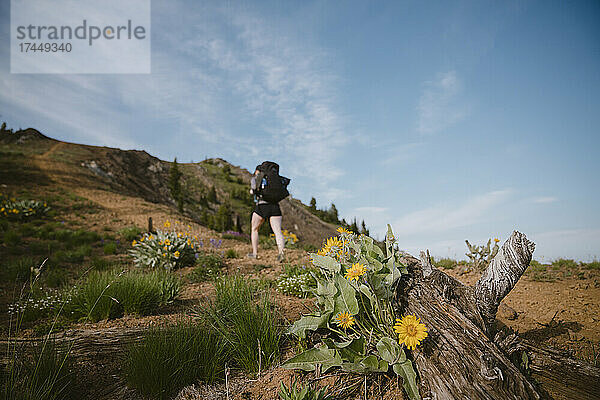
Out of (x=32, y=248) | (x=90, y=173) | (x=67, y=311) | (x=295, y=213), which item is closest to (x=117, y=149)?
(x=90, y=173)

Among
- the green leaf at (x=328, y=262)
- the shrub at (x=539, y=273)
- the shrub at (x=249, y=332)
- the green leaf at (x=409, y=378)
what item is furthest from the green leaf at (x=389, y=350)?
the shrub at (x=539, y=273)

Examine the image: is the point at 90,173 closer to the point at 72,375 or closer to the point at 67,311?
the point at 67,311

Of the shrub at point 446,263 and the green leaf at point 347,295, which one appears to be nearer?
the green leaf at point 347,295

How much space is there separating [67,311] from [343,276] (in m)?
3.65

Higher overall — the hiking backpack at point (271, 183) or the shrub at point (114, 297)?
the hiking backpack at point (271, 183)

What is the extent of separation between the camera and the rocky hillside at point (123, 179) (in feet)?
59.9

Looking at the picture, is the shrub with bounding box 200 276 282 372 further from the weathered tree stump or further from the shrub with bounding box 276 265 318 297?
the shrub with bounding box 276 265 318 297

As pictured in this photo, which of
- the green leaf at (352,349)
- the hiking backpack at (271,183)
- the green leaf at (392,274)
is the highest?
the hiking backpack at (271,183)

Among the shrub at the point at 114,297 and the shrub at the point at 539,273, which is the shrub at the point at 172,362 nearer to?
the shrub at the point at 114,297

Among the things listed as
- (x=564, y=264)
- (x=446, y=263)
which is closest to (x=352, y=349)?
(x=446, y=263)

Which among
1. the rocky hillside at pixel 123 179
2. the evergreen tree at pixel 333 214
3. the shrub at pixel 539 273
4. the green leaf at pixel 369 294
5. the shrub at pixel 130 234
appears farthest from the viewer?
the evergreen tree at pixel 333 214

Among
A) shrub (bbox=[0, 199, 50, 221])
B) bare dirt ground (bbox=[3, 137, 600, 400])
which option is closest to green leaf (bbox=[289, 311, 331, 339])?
bare dirt ground (bbox=[3, 137, 600, 400])

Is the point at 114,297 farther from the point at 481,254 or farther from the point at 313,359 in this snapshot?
the point at 481,254

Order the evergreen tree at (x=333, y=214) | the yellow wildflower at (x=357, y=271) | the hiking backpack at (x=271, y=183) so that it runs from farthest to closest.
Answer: the evergreen tree at (x=333, y=214) < the hiking backpack at (x=271, y=183) < the yellow wildflower at (x=357, y=271)
